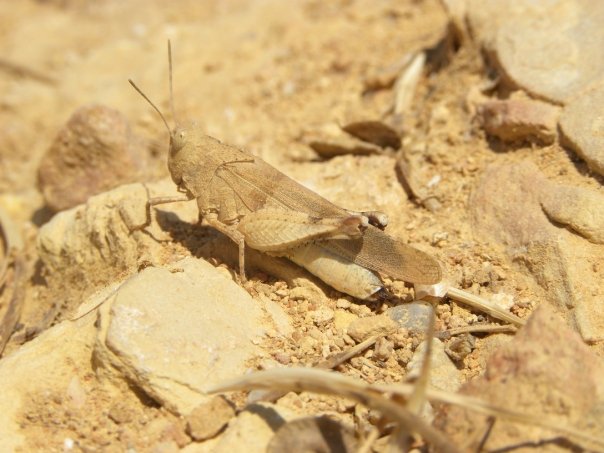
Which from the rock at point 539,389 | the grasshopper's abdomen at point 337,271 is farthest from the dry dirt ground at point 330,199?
the grasshopper's abdomen at point 337,271

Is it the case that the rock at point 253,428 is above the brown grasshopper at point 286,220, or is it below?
below

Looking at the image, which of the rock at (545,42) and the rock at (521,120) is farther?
the rock at (545,42)

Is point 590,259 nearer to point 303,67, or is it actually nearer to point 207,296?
point 207,296

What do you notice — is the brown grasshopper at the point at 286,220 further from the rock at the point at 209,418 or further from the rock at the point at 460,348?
the rock at the point at 209,418

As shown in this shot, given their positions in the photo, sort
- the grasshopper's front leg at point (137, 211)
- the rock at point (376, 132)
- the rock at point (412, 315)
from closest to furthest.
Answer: the rock at point (412, 315)
the grasshopper's front leg at point (137, 211)
the rock at point (376, 132)

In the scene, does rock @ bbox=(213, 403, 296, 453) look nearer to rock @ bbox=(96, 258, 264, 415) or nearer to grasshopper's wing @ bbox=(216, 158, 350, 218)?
rock @ bbox=(96, 258, 264, 415)

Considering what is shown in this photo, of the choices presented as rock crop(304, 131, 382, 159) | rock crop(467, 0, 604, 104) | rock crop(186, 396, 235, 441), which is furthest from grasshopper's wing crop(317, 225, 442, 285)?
rock crop(467, 0, 604, 104)

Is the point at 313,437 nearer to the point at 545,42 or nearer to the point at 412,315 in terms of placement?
the point at 412,315
